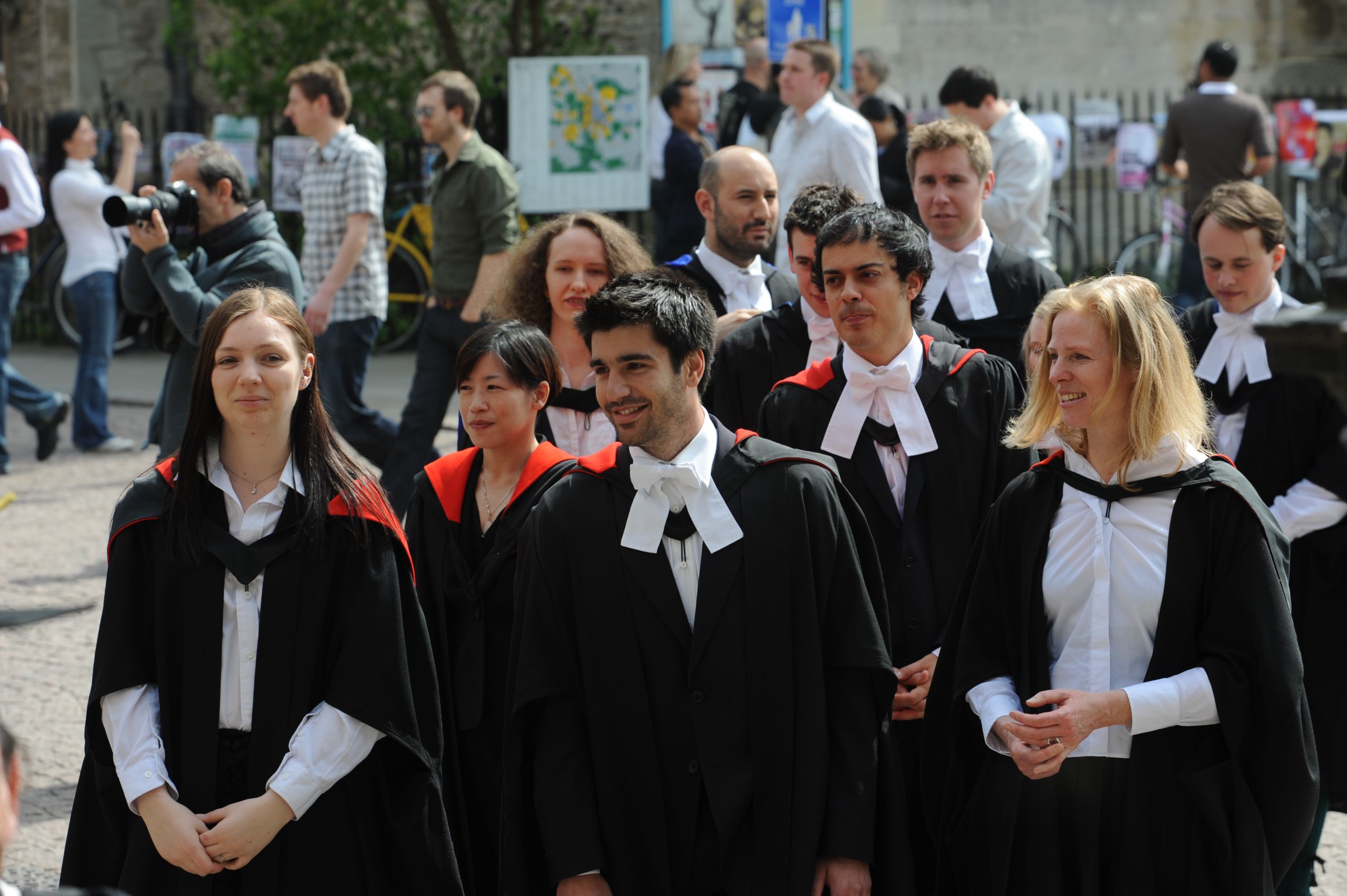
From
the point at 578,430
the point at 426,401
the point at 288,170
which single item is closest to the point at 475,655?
the point at 578,430

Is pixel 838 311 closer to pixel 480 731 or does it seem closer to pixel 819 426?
pixel 819 426

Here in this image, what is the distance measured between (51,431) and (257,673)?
25.9ft

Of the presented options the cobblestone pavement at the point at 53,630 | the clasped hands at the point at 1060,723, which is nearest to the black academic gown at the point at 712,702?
the clasped hands at the point at 1060,723

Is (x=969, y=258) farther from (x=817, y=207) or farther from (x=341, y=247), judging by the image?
(x=341, y=247)

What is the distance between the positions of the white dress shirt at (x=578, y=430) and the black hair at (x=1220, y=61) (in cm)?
674

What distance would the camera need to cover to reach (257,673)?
3.21m

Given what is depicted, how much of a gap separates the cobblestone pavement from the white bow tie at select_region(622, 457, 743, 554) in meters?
1.12

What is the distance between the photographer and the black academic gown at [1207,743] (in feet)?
10.3

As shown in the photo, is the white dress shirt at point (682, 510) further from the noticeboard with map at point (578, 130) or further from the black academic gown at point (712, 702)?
the noticeboard with map at point (578, 130)

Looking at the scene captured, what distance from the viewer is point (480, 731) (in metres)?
3.93

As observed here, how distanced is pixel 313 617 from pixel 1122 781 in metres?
1.63

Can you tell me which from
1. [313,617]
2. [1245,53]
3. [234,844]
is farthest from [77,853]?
[1245,53]

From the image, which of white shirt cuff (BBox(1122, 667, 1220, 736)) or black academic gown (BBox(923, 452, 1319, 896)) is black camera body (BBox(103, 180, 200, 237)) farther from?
white shirt cuff (BBox(1122, 667, 1220, 736))

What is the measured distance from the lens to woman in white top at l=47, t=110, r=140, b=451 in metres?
10.6
